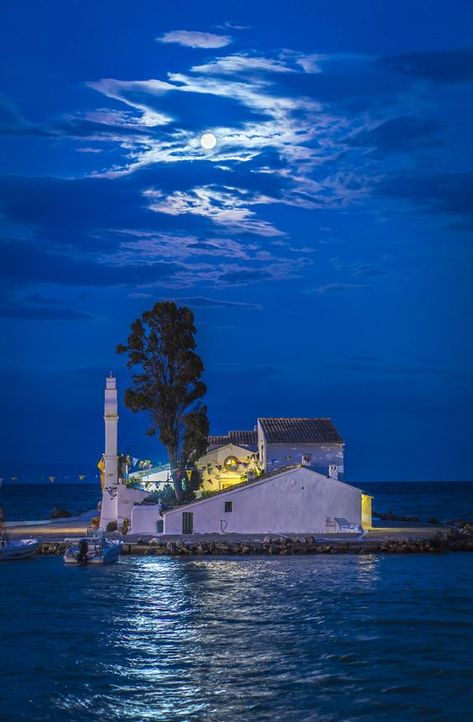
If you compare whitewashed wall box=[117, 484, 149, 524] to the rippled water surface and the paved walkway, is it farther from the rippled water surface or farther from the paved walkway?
the rippled water surface

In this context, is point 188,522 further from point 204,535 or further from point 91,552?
point 91,552

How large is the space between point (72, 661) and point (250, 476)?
38.2 metres

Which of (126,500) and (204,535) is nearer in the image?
(204,535)

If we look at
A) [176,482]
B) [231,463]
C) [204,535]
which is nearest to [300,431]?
[231,463]

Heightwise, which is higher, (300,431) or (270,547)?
(300,431)

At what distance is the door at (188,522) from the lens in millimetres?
59594

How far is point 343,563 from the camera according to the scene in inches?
2000

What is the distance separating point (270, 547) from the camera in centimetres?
5441

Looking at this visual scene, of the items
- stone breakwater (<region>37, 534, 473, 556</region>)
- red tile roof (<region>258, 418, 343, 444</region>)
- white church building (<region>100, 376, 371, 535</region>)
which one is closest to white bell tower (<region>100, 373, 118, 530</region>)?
white church building (<region>100, 376, 371, 535</region>)

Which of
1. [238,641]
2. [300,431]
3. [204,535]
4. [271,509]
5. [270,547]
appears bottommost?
[238,641]

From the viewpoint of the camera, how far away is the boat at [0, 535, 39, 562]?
54250 millimetres

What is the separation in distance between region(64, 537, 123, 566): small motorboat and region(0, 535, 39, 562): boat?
3.06 m

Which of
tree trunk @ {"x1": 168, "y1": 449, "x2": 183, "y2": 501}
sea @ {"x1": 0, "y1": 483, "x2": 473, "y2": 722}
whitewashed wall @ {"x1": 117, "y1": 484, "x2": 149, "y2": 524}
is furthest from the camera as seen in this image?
tree trunk @ {"x1": 168, "y1": 449, "x2": 183, "y2": 501}

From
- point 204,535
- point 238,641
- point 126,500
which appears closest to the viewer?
point 238,641
